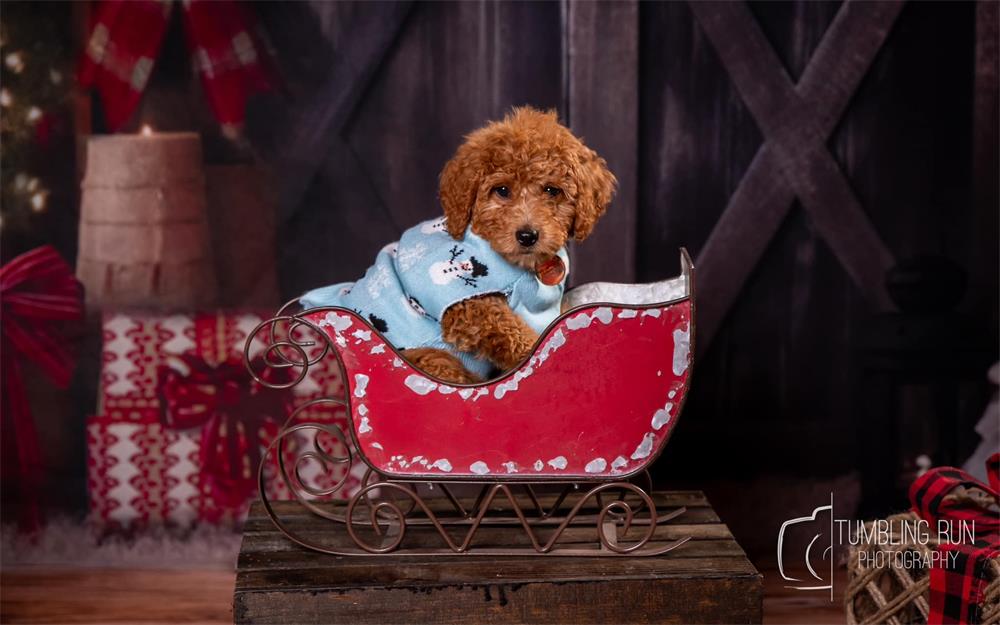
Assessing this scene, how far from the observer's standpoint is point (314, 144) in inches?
104

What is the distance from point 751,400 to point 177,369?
4.54ft

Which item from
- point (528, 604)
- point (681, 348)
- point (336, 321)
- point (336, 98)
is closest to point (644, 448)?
point (681, 348)

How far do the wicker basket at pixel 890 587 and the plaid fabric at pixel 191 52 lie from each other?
5.48 ft

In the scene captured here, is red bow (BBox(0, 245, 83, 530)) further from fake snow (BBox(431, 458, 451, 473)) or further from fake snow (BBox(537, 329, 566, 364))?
fake snow (BBox(537, 329, 566, 364))

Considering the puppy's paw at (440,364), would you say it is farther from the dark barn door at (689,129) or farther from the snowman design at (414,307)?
the dark barn door at (689,129)

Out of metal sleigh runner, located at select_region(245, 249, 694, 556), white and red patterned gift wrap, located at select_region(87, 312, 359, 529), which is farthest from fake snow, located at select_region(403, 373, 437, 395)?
white and red patterned gift wrap, located at select_region(87, 312, 359, 529)

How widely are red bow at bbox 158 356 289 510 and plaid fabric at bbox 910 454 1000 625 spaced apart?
1.48 meters

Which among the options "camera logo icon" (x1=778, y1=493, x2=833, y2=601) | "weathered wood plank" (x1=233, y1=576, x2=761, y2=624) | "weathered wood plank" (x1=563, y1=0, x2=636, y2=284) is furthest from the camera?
"weathered wood plank" (x1=563, y1=0, x2=636, y2=284)

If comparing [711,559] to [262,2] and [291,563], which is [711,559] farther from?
[262,2]

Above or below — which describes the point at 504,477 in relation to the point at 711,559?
above

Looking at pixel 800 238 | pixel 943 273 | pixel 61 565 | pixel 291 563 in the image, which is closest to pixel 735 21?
pixel 800 238

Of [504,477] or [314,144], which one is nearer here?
[504,477]

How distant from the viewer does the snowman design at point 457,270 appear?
168 centimetres

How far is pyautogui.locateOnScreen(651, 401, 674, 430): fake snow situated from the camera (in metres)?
1.64
